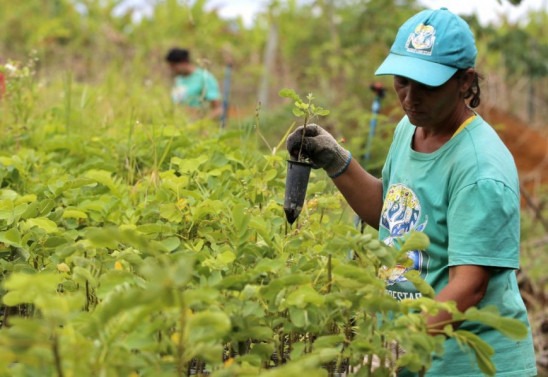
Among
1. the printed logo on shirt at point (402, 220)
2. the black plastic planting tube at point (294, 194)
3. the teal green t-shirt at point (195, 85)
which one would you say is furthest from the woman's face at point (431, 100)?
the teal green t-shirt at point (195, 85)

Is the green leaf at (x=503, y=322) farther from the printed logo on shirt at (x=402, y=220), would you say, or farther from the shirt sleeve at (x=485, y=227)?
the printed logo on shirt at (x=402, y=220)

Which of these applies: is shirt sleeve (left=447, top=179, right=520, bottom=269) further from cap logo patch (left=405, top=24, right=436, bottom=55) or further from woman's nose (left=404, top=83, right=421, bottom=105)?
cap logo patch (left=405, top=24, right=436, bottom=55)

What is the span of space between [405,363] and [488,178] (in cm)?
66

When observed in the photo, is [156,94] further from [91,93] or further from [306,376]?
[306,376]

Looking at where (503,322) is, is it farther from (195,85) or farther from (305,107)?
(195,85)

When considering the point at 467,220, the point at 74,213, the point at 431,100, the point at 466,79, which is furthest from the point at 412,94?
the point at 74,213

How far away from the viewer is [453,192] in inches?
97.7

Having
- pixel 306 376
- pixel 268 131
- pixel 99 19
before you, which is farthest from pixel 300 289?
pixel 99 19

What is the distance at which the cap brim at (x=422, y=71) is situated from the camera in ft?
8.23

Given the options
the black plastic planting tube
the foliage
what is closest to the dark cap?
the foliage

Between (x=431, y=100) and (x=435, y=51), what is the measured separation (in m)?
0.13

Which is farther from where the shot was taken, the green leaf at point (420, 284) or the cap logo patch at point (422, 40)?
the cap logo patch at point (422, 40)

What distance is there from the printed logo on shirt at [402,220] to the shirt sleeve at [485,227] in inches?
7.4

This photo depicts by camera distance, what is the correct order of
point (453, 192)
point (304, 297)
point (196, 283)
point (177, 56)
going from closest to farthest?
point (304, 297) → point (196, 283) → point (453, 192) → point (177, 56)
